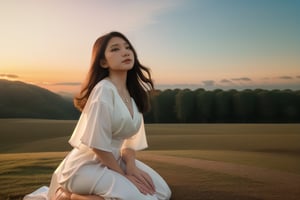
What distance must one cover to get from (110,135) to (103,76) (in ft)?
1.59

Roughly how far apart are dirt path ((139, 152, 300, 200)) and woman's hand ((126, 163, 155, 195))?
3.63 ft

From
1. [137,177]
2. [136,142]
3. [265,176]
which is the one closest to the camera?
[137,177]

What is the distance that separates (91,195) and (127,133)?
50 centimetres

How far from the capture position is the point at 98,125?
2.46 m

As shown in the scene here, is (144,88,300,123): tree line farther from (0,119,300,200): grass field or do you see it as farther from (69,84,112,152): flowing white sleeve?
(69,84,112,152): flowing white sleeve

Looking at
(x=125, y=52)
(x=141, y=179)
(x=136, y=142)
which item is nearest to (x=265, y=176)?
(x=136, y=142)

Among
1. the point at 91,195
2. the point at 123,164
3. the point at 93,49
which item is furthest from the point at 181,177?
the point at 93,49

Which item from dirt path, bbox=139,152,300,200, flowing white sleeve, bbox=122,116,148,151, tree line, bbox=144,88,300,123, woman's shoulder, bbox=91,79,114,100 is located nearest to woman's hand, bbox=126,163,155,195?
flowing white sleeve, bbox=122,116,148,151

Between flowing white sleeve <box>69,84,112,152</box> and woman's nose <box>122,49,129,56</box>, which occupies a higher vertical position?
woman's nose <box>122,49,129,56</box>

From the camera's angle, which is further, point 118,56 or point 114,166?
point 118,56

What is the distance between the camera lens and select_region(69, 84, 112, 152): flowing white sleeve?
2449mm

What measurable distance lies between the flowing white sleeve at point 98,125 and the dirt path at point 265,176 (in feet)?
5.12

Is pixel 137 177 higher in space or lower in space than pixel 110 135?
lower

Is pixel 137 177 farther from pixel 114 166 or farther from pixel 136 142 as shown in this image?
pixel 136 142
